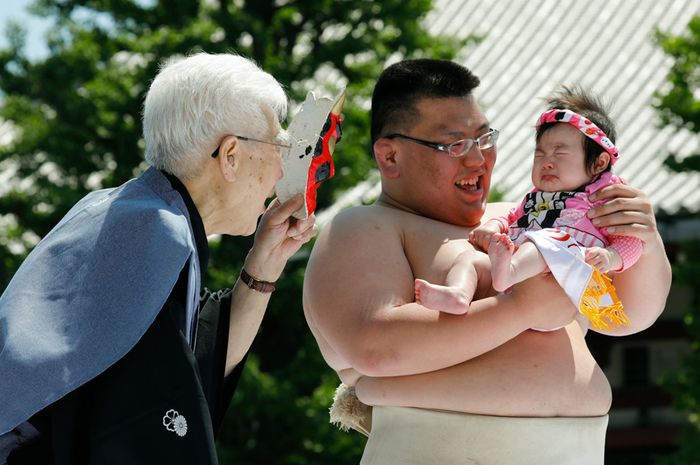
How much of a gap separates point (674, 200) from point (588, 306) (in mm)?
8695

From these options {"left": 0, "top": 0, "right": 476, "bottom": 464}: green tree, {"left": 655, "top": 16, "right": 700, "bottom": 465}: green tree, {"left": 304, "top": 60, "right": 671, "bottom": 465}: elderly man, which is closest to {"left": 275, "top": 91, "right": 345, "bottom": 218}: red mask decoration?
{"left": 304, "top": 60, "right": 671, "bottom": 465}: elderly man

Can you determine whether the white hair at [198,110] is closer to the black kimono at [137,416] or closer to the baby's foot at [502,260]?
the black kimono at [137,416]

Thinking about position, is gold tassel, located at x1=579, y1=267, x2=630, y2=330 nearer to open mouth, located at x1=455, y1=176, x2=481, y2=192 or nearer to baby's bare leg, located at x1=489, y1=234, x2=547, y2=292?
baby's bare leg, located at x1=489, y1=234, x2=547, y2=292

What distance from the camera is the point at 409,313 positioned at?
2.49 metres

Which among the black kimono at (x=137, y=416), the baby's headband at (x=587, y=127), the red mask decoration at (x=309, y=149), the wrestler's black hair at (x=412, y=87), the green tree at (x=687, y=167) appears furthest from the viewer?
the green tree at (x=687, y=167)

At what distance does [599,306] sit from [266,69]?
7220mm

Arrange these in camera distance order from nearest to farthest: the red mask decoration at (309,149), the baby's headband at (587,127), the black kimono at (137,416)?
the black kimono at (137,416) → the red mask decoration at (309,149) → the baby's headband at (587,127)

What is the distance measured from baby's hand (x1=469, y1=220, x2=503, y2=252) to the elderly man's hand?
374 millimetres

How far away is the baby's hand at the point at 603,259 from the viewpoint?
102 inches

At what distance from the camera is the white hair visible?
2447mm

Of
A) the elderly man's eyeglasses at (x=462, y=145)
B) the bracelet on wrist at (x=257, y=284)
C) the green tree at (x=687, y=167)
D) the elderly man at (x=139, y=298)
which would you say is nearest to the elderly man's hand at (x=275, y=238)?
the bracelet on wrist at (x=257, y=284)

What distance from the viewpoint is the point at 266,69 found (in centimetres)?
954

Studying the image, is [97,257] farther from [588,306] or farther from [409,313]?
[588,306]

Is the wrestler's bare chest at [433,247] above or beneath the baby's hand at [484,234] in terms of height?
beneath
